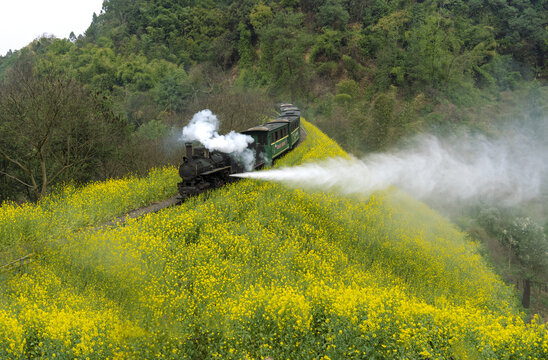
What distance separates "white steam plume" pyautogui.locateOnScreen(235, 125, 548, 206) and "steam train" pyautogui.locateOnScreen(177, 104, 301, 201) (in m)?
3.65

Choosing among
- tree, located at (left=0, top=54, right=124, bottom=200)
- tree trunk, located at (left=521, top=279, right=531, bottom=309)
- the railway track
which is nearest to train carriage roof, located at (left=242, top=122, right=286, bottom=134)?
the railway track

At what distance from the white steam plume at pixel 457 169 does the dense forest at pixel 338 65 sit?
9.05ft

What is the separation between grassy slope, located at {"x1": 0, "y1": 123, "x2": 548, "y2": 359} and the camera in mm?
7191

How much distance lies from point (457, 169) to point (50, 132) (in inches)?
1466

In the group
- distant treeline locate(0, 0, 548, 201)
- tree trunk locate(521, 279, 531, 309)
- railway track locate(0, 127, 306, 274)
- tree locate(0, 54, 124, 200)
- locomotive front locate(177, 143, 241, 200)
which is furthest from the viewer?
distant treeline locate(0, 0, 548, 201)

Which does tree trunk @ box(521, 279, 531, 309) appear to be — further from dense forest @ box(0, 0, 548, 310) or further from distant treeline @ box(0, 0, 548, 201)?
distant treeline @ box(0, 0, 548, 201)

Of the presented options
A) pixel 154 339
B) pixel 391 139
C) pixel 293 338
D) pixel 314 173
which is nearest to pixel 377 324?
pixel 293 338

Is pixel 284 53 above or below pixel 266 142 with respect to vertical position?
above

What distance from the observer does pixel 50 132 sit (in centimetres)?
1541

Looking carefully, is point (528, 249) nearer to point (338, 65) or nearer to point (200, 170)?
point (200, 170)

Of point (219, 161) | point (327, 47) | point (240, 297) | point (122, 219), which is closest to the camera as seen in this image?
point (240, 297)

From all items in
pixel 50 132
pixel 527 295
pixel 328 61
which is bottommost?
pixel 527 295

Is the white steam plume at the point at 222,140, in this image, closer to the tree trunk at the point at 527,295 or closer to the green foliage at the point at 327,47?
the tree trunk at the point at 527,295


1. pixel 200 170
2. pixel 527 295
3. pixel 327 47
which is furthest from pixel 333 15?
pixel 200 170
